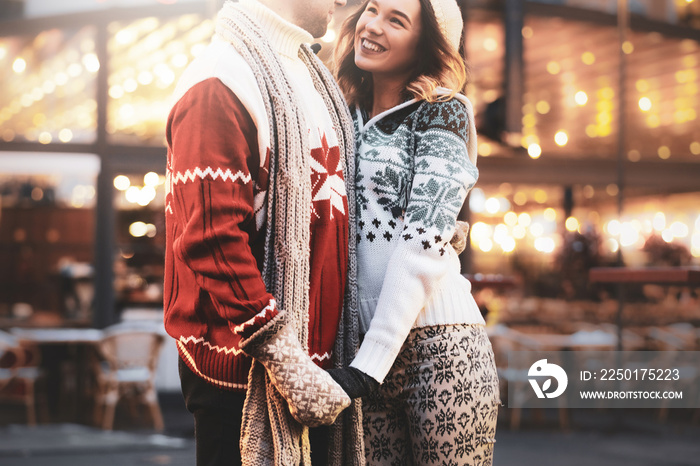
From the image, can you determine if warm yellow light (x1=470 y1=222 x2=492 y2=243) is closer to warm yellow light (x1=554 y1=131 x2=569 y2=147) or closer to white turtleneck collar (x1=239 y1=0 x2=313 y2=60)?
warm yellow light (x1=554 y1=131 x2=569 y2=147)

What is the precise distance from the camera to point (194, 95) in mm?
1356

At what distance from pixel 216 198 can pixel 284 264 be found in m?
0.21

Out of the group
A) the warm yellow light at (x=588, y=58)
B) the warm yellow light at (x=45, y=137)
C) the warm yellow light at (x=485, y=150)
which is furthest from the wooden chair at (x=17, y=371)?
the warm yellow light at (x=588, y=58)

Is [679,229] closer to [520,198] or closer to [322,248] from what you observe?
[520,198]

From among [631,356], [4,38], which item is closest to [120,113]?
[4,38]

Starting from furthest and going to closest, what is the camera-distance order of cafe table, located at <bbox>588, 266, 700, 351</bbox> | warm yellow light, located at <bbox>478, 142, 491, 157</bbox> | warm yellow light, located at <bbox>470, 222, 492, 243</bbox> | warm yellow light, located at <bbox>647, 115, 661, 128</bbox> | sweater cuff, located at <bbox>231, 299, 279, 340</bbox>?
warm yellow light, located at <bbox>647, 115, 661, 128</bbox> → warm yellow light, located at <bbox>470, 222, 492, 243</bbox> → warm yellow light, located at <bbox>478, 142, 491, 157</bbox> → cafe table, located at <bbox>588, 266, 700, 351</bbox> → sweater cuff, located at <bbox>231, 299, 279, 340</bbox>

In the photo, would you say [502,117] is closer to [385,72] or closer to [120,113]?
[385,72]

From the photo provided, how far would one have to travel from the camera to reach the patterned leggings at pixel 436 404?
1.61 metres

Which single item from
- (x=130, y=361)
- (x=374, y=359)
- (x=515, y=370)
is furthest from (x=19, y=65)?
(x=374, y=359)

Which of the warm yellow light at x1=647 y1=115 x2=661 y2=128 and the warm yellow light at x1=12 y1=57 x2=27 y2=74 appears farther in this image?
the warm yellow light at x1=647 y1=115 x2=661 y2=128

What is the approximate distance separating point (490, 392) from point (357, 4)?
1.13 meters

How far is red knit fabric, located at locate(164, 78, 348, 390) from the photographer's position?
1288 millimetres

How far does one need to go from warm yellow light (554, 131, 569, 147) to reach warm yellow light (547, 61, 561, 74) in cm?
77

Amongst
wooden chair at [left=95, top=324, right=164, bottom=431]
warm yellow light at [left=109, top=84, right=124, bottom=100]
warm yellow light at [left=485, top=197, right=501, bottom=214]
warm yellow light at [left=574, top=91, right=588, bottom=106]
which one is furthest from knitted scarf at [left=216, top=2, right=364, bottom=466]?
warm yellow light at [left=485, top=197, right=501, bottom=214]
